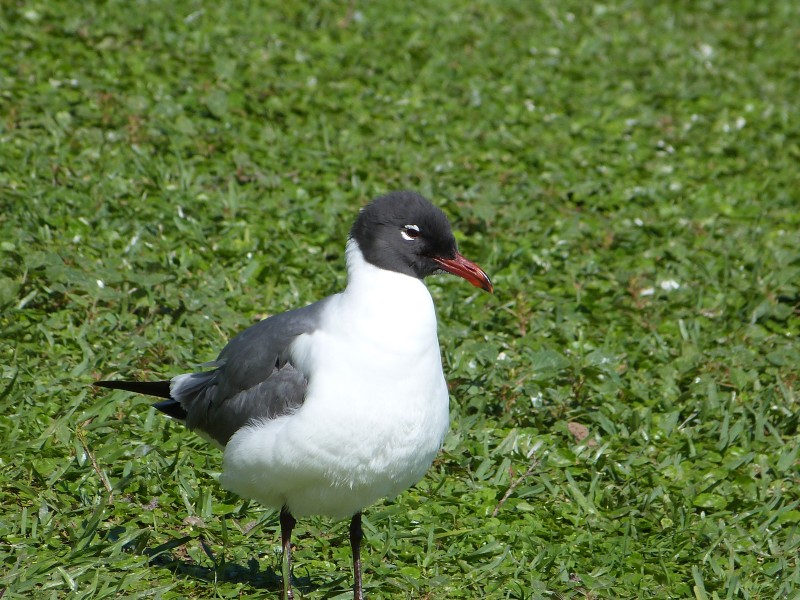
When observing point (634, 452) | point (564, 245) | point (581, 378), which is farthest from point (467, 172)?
point (634, 452)

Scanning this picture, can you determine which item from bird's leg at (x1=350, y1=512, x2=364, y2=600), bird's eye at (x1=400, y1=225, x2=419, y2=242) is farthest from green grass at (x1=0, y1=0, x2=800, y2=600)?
bird's eye at (x1=400, y1=225, x2=419, y2=242)

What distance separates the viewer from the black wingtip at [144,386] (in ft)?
16.9

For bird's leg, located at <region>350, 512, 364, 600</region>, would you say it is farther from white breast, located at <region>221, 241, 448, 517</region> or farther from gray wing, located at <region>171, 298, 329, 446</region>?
gray wing, located at <region>171, 298, 329, 446</region>

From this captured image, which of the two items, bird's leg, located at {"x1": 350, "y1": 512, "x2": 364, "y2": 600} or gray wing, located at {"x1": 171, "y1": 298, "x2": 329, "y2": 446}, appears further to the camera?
bird's leg, located at {"x1": 350, "y1": 512, "x2": 364, "y2": 600}

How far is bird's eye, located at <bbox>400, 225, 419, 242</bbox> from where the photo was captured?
4480 millimetres

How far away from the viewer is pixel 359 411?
4090 millimetres

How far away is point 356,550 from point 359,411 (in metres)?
0.81

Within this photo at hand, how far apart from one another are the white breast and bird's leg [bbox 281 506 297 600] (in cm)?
13

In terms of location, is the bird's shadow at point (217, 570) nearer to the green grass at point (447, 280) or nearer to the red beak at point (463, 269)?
the green grass at point (447, 280)

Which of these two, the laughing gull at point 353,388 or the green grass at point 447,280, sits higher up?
the laughing gull at point 353,388

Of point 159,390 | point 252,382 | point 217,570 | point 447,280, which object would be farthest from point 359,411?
point 447,280

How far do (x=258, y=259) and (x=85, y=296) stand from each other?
1256mm

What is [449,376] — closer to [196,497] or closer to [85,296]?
[196,497]

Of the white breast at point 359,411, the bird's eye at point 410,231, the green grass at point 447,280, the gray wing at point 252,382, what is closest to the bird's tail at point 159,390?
the gray wing at point 252,382
